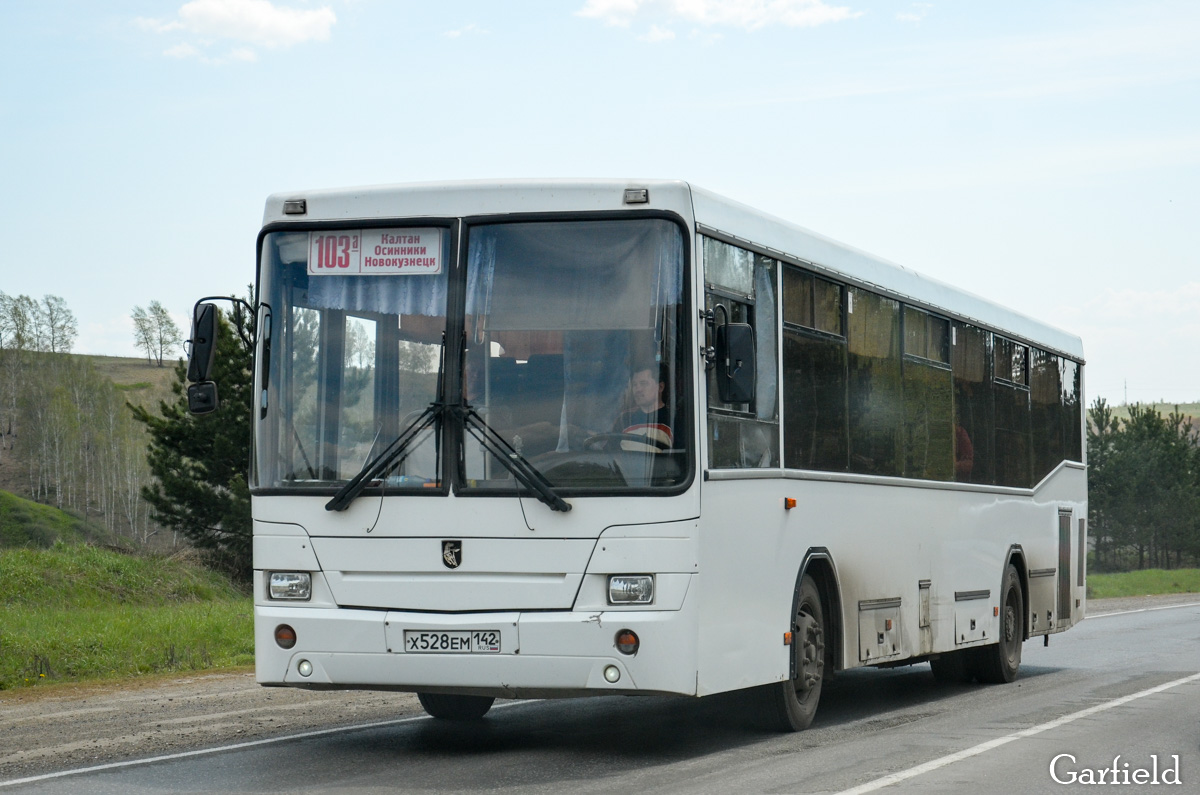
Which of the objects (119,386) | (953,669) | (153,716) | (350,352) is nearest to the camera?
(350,352)

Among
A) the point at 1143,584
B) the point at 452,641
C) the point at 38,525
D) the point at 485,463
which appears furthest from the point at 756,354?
the point at 38,525

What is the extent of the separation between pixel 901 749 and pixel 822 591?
1422 millimetres

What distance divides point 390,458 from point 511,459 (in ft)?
2.33

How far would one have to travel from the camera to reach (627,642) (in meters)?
8.12

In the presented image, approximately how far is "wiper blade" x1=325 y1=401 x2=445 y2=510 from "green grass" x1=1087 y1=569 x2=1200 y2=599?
39513mm

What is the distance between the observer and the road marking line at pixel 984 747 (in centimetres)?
780

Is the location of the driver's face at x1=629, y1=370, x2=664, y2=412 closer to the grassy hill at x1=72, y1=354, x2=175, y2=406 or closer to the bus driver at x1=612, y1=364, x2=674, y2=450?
the bus driver at x1=612, y1=364, x2=674, y2=450

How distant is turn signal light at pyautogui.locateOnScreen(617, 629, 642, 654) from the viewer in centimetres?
811

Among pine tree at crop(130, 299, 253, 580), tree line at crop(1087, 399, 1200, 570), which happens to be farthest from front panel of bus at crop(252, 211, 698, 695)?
tree line at crop(1087, 399, 1200, 570)

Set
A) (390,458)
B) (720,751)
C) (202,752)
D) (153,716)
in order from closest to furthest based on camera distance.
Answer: (390,458) < (720,751) < (202,752) < (153,716)

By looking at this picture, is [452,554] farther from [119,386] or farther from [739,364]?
[119,386]

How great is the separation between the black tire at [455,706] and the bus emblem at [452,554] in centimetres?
263

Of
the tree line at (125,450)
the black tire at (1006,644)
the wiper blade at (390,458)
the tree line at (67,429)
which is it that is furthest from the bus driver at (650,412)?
the tree line at (67,429)

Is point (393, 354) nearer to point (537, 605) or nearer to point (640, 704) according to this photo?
point (537, 605)
